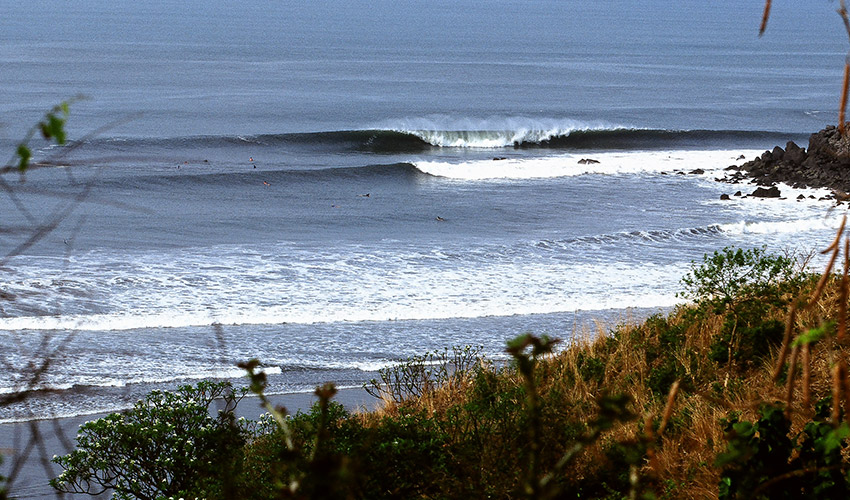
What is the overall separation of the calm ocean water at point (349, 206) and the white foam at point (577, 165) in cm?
20

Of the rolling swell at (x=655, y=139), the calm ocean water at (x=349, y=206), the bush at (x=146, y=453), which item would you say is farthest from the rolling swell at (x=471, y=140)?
the bush at (x=146, y=453)

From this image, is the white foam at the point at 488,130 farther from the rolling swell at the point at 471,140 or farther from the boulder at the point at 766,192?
the boulder at the point at 766,192

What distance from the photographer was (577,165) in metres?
35.2

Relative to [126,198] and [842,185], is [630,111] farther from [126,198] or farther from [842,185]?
[126,198]

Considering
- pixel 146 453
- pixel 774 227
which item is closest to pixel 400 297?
pixel 146 453

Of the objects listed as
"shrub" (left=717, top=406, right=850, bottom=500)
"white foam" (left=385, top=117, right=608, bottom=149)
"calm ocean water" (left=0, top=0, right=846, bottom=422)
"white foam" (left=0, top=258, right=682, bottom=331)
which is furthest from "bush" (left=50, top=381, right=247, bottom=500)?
"white foam" (left=385, top=117, right=608, bottom=149)

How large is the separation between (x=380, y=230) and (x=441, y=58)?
59143 millimetres

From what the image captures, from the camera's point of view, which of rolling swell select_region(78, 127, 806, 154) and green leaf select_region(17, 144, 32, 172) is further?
rolling swell select_region(78, 127, 806, 154)

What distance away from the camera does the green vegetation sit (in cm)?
445

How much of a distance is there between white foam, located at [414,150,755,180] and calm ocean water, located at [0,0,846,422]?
20 centimetres

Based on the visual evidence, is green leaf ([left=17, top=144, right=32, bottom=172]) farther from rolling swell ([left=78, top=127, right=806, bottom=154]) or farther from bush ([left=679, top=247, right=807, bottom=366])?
rolling swell ([left=78, top=127, right=806, bottom=154])

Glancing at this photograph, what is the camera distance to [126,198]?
2639cm

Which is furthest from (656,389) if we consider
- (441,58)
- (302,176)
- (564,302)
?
(441,58)

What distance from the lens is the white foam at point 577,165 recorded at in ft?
109
